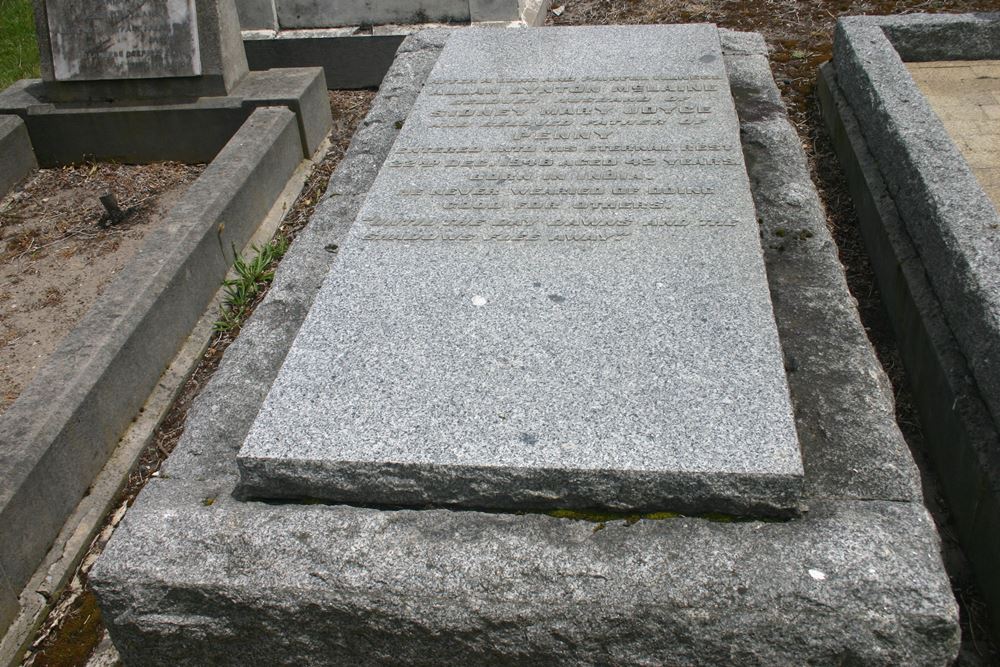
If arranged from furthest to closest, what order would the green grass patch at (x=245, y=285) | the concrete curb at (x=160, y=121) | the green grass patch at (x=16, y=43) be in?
the green grass patch at (x=16, y=43), the concrete curb at (x=160, y=121), the green grass patch at (x=245, y=285)

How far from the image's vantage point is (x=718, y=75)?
3.38 m

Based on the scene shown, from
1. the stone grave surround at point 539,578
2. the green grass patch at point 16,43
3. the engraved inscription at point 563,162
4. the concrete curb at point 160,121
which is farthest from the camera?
the green grass patch at point 16,43

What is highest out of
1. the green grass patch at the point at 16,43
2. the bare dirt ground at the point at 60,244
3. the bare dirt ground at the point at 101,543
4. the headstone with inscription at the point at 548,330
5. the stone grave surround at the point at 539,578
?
the headstone with inscription at the point at 548,330

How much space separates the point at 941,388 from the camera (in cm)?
259

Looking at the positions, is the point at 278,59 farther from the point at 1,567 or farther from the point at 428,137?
the point at 1,567

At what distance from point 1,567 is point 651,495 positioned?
1676 millimetres

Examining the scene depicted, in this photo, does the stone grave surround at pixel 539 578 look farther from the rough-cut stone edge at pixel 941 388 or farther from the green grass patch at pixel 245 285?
the green grass patch at pixel 245 285

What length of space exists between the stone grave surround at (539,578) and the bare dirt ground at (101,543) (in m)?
0.43

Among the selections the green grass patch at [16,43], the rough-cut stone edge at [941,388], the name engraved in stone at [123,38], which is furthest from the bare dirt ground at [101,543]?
the green grass patch at [16,43]

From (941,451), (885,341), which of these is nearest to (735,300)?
(941,451)

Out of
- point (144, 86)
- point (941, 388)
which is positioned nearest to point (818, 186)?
point (941, 388)

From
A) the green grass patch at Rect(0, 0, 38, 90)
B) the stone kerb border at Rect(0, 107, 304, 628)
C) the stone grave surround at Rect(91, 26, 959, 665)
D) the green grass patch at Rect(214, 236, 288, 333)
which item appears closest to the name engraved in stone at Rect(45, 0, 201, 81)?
the stone kerb border at Rect(0, 107, 304, 628)

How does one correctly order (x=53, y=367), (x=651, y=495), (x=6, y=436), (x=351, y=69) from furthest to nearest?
(x=351, y=69) < (x=53, y=367) < (x=6, y=436) < (x=651, y=495)

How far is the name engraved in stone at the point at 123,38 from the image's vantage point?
4.36 meters
